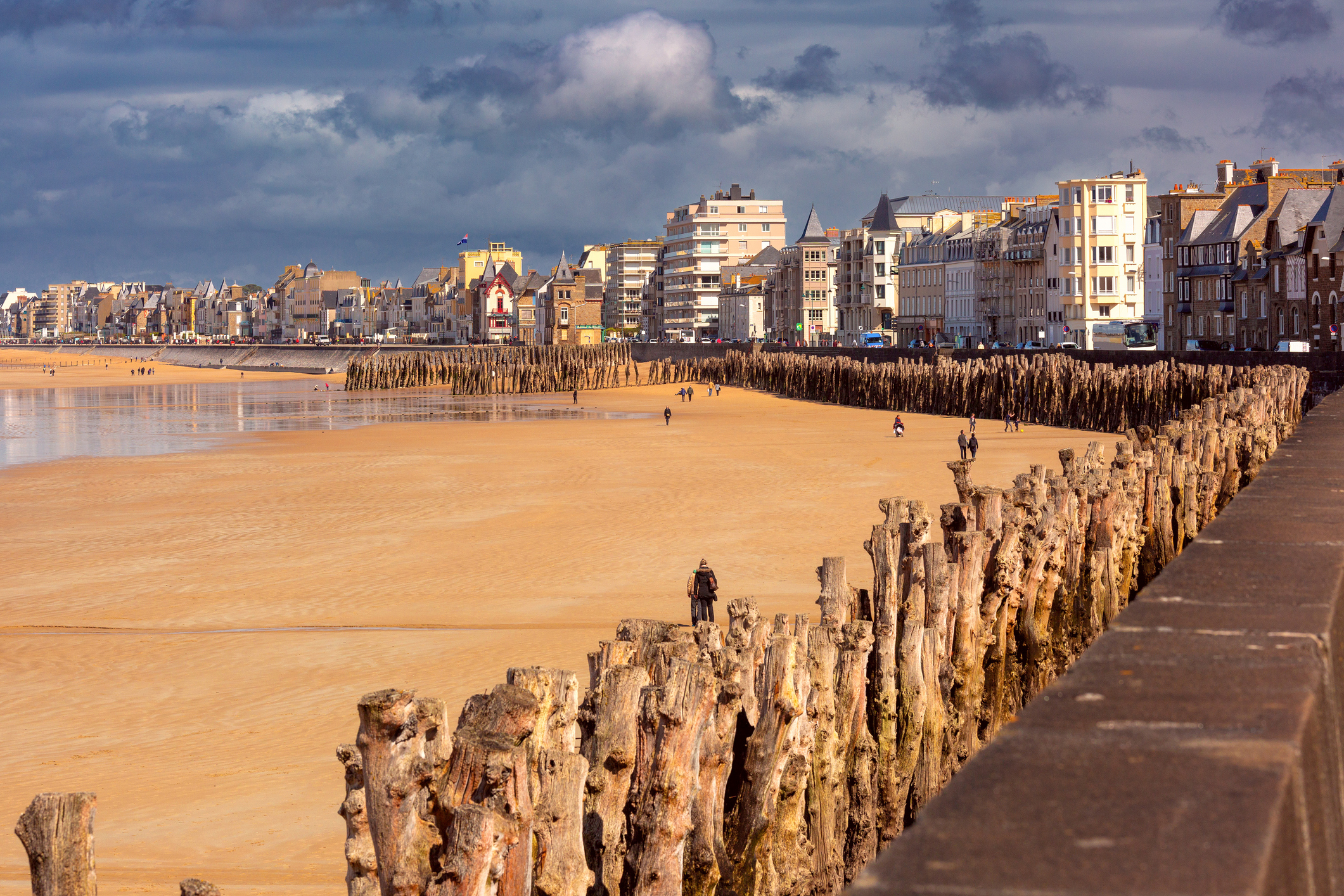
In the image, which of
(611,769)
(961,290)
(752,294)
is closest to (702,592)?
(611,769)

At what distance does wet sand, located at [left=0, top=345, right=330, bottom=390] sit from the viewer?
322 ft

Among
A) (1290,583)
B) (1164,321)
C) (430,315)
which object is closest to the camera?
(1290,583)

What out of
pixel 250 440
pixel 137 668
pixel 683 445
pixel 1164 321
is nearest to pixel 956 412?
pixel 683 445

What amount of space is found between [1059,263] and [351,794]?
84141 millimetres

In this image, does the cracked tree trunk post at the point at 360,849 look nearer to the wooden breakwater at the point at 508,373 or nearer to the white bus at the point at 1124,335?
the white bus at the point at 1124,335

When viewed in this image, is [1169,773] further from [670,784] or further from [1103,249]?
[1103,249]

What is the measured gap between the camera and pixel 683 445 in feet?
125

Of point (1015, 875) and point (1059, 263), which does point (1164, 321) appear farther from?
point (1015, 875)

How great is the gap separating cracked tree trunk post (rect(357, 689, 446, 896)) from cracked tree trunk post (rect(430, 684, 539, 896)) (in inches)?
2.1

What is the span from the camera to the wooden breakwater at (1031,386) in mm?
36719

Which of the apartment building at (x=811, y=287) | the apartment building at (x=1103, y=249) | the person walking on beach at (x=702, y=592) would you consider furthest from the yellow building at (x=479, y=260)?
the person walking on beach at (x=702, y=592)

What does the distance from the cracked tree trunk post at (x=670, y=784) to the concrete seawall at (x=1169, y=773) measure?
2032 millimetres

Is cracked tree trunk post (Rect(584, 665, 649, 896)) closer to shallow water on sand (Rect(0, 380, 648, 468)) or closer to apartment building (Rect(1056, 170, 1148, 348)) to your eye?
shallow water on sand (Rect(0, 380, 648, 468))

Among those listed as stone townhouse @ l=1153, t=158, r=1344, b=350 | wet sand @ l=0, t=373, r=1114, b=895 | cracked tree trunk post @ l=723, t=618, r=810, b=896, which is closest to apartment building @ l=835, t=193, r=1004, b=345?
stone townhouse @ l=1153, t=158, r=1344, b=350
